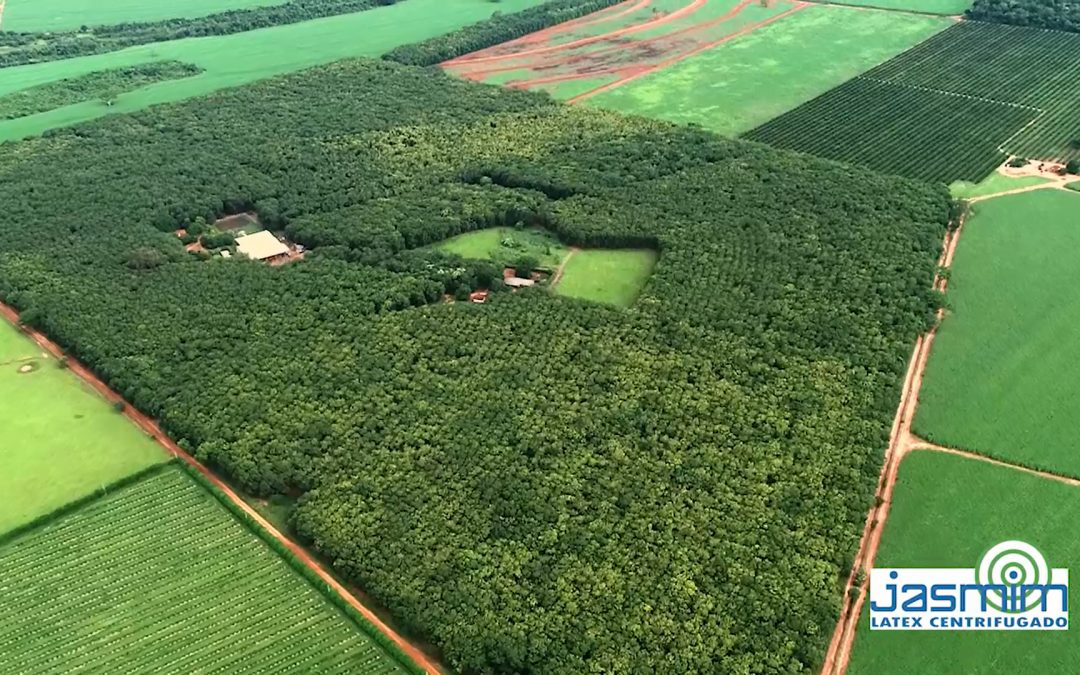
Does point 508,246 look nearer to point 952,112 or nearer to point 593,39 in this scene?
point 952,112

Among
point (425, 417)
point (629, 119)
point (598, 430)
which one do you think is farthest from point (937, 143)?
point (425, 417)

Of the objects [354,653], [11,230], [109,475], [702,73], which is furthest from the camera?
[702,73]

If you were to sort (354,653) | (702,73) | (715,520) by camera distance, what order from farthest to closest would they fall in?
1. (702,73)
2. (715,520)
3. (354,653)

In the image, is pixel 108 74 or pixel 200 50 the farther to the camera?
pixel 200 50

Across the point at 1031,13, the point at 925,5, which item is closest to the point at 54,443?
the point at 1031,13

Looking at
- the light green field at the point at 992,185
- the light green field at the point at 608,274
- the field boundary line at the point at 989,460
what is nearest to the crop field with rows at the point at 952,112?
the light green field at the point at 992,185

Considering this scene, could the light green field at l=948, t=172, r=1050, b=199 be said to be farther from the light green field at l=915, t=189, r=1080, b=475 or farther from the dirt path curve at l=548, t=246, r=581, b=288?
the dirt path curve at l=548, t=246, r=581, b=288

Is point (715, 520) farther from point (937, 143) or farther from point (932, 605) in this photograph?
point (937, 143)
